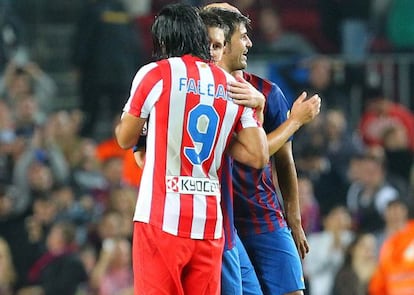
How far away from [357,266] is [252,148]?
5.73 metres

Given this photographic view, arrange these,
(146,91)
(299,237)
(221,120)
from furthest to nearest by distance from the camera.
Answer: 1. (299,237)
2. (221,120)
3. (146,91)

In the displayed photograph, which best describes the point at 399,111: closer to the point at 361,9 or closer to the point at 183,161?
the point at 361,9

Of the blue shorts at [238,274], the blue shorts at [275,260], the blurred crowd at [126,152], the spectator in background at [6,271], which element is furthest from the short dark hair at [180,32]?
the spectator in background at [6,271]

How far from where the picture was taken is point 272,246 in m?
6.53

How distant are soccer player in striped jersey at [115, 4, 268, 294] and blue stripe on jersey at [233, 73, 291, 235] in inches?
18.4

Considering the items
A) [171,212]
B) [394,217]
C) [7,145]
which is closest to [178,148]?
[171,212]

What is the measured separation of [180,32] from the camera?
580 cm

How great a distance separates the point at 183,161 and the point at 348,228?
6.22 metres

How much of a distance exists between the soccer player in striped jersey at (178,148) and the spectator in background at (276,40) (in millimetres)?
7851

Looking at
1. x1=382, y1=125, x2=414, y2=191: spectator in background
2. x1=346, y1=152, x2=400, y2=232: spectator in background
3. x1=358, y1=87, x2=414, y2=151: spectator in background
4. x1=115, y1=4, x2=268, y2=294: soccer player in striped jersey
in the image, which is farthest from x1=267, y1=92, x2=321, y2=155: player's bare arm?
x1=358, y1=87, x2=414, y2=151: spectator in background

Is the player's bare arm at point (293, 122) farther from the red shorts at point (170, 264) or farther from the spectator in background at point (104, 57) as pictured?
the spectator in background at point (104, 57)

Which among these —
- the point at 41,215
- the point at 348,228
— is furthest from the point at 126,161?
the point at 348,228

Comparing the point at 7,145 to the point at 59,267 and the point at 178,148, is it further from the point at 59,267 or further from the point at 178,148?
the point at 178,148

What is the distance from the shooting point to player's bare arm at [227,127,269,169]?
19.4 feet
